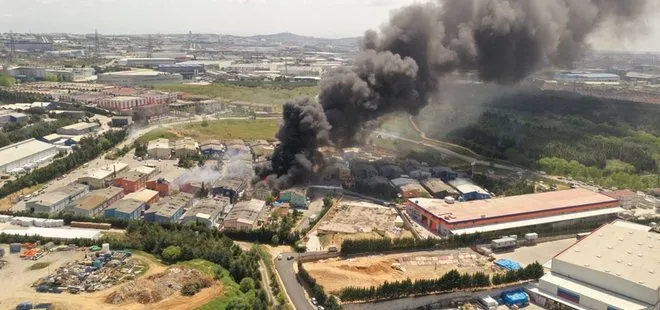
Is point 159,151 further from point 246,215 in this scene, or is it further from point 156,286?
point 156,286

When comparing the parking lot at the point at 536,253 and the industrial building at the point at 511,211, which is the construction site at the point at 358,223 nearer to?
the industrial building at the point at 511,211

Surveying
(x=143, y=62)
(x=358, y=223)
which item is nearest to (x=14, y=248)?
(x=358, y=223)

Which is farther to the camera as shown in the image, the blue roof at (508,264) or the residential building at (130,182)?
the residential building at (130,182)

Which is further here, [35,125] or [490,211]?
[35,125]

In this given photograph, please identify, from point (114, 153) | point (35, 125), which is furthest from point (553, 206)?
point (35, 125)

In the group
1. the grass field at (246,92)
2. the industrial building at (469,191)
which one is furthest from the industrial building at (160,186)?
the grass field at (246,92)

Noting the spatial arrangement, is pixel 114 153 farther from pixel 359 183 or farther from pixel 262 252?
pixel 262 252
